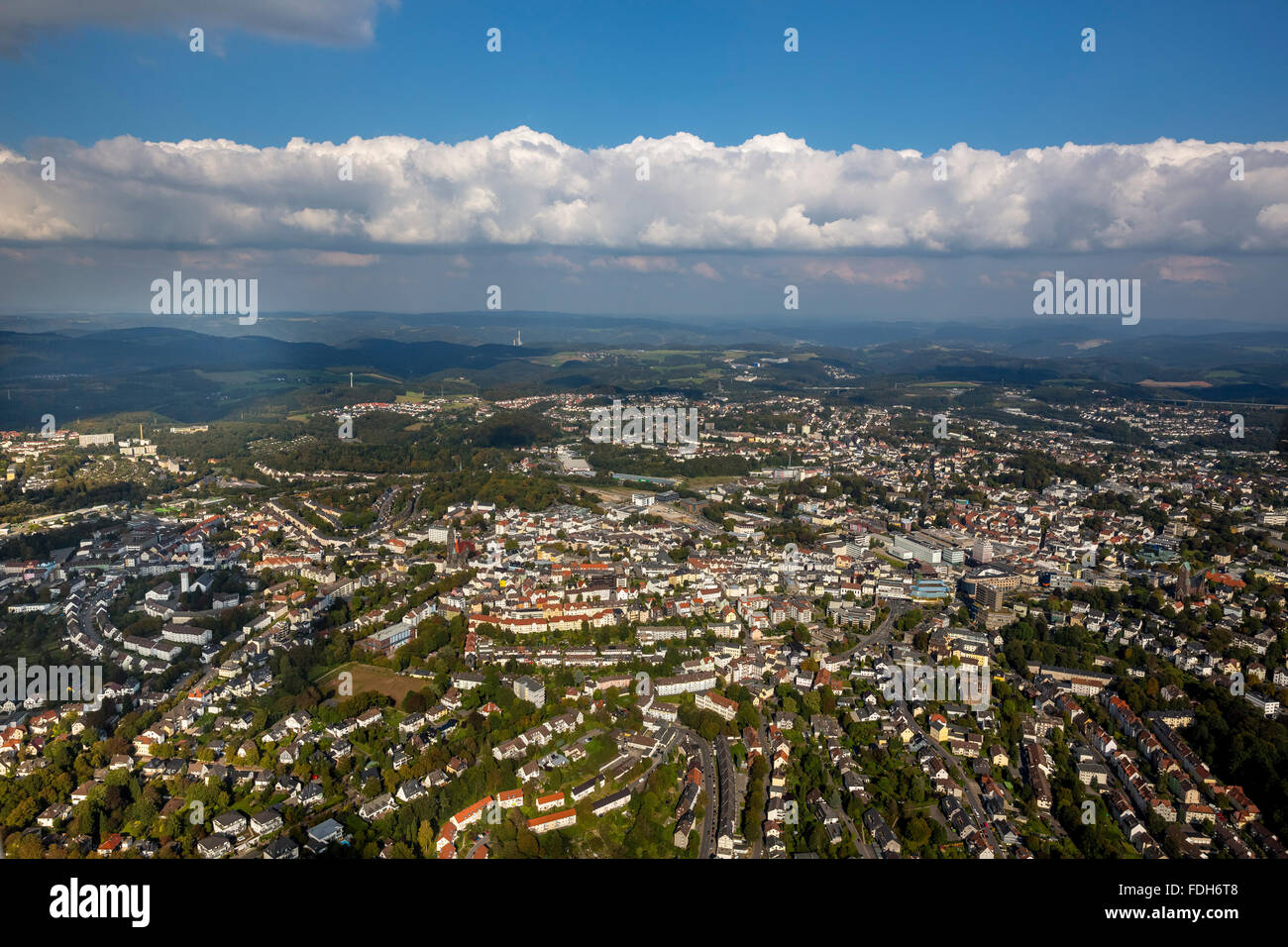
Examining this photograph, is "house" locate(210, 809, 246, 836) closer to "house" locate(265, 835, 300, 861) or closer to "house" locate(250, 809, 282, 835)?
"house" locate(250, 809, 282, 835)

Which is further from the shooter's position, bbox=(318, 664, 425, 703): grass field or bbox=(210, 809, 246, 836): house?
bbox=(318, 664, 425, 703): grass field
